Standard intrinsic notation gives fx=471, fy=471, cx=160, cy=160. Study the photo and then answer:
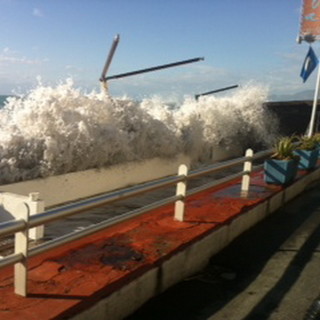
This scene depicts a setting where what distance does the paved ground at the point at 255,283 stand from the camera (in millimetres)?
4129

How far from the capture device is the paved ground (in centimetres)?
413

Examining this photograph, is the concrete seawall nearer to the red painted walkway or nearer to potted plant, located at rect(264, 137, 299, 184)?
the red painted walkway

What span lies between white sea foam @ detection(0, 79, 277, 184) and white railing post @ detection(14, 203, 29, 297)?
775 centimetres

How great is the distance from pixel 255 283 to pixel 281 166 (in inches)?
156

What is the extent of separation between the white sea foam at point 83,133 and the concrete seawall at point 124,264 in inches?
243

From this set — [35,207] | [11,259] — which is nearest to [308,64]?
[35,207]

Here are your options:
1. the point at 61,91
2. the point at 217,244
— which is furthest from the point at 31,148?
the point at 217,244

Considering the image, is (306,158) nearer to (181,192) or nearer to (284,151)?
(284,151)

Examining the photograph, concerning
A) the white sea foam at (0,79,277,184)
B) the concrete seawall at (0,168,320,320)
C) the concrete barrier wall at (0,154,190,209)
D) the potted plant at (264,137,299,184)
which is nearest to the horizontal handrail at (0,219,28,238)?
the concrete seawall at (0,168,320,320)

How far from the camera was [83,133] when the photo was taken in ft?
42.1

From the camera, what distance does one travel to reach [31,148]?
38.8ft

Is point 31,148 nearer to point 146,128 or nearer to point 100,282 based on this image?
point 146,128

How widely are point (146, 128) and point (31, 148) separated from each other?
4.90m

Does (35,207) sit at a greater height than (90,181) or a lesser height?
greater
